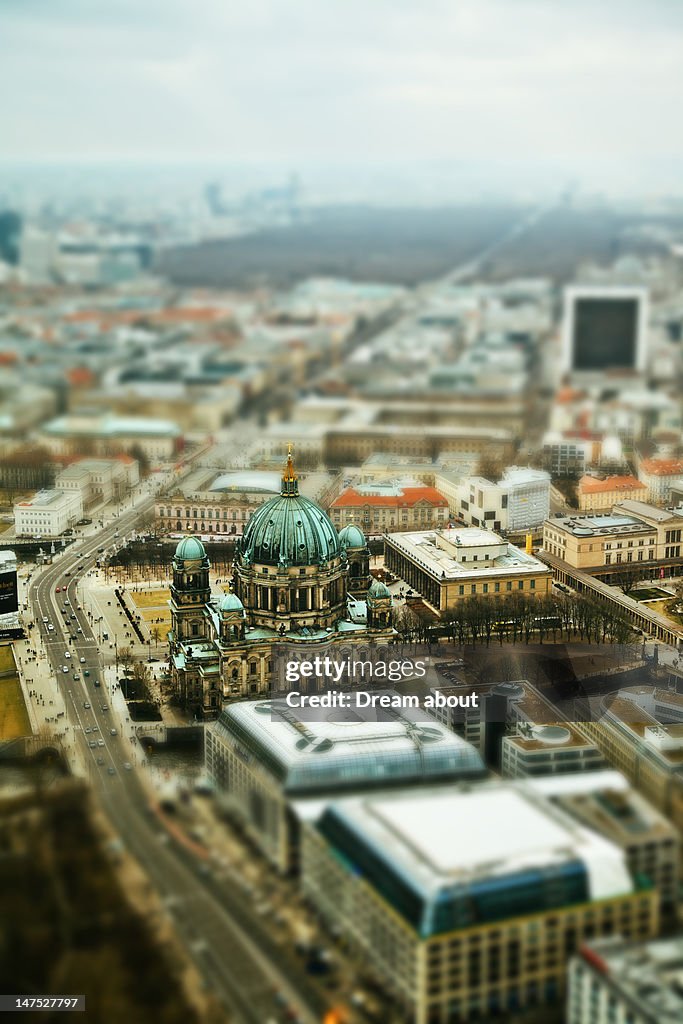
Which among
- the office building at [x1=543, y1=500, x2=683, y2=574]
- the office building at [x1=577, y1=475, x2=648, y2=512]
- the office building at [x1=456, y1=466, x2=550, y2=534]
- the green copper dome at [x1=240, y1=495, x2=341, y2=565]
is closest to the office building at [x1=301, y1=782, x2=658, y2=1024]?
the green copper dome at [x1=240, y1=495, x2=341, y2=565]

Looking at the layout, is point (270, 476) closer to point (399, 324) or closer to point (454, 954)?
point (399, 324)

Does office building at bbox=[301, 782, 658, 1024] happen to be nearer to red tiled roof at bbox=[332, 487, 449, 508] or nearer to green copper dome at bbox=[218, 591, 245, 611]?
green copper dome at bbox=[218, 591, 245, 611]

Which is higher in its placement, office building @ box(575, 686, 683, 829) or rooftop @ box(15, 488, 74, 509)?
rooftop @ box(15, 488, 74, 509)

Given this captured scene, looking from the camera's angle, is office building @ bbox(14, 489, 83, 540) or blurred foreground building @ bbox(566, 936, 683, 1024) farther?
office building @ bbox(14, 489, 83, 540)

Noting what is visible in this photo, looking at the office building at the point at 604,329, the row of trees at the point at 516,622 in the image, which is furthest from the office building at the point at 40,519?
the office building at the point at 604,329

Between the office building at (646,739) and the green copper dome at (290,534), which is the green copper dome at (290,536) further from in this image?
the office building at (646,739)

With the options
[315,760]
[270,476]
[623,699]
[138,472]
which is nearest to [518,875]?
[315,760]
